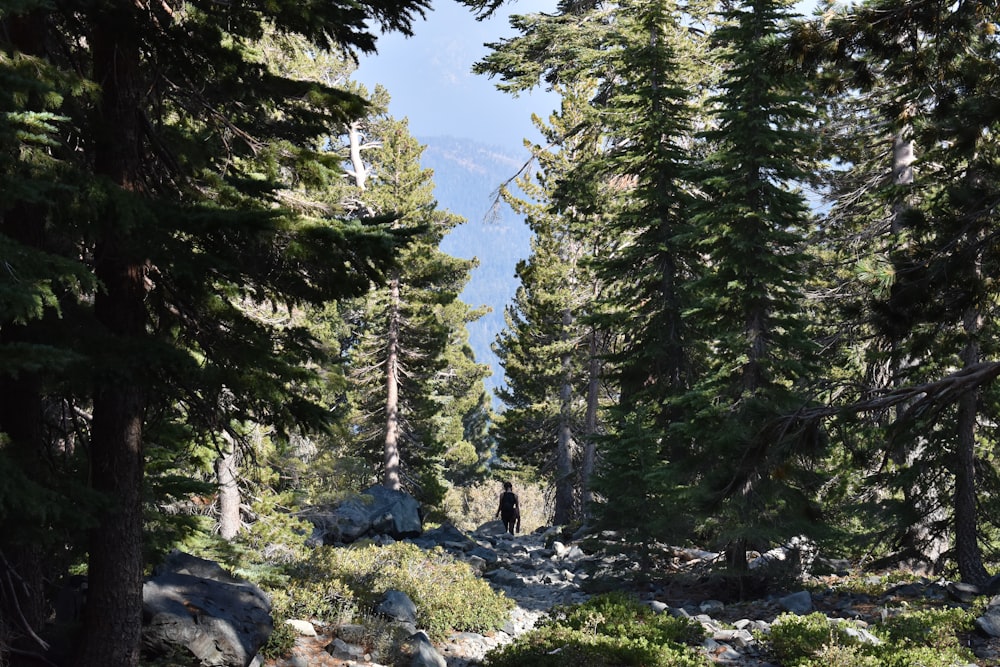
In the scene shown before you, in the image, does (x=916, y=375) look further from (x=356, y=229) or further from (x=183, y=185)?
(x=183, y=185)

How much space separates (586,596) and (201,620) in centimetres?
952

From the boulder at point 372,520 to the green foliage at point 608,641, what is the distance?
9086 mm

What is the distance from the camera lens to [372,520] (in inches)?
821

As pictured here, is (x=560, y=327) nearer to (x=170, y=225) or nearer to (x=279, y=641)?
(x=279, y=641)

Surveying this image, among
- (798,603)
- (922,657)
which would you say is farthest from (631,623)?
(922,657)

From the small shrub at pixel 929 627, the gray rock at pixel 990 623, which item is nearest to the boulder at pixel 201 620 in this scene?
the small shrub at pixel 929 627

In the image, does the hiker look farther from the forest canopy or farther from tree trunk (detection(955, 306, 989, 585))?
tree trunk (detection(955, 306, 989, 585))

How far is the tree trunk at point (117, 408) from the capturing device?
6.11 m

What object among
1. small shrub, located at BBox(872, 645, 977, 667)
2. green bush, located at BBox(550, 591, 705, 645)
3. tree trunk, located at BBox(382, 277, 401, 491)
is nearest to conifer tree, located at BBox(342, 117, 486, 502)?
tree trunk, located at BBox(382, 277, 401, 491)

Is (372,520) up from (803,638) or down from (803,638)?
up

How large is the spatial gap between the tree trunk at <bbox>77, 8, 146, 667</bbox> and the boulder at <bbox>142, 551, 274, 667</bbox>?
976 millimetres

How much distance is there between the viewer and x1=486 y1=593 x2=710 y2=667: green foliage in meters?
8.62

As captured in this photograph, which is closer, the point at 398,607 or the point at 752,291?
the point at 398,607

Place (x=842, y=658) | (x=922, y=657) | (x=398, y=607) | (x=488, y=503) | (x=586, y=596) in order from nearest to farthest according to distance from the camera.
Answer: (x=922, y=657)
(x=842, y=658)
(x=398, y=607)
(x=586, y=596)
(x=488, y=503)
